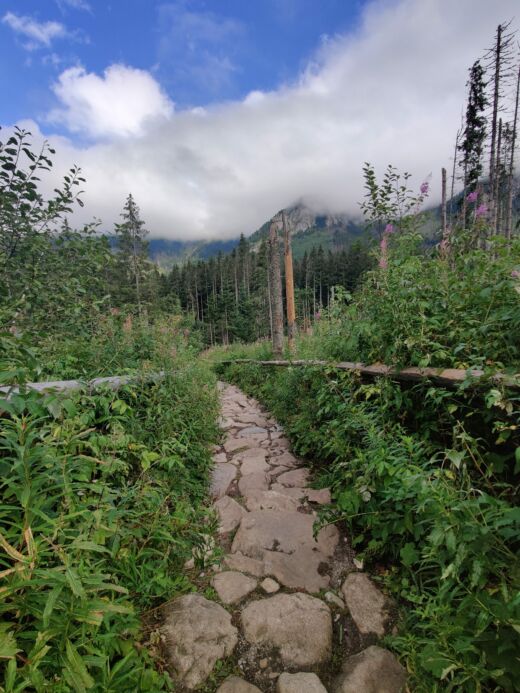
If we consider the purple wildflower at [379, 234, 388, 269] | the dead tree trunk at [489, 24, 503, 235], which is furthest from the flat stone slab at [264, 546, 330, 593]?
the dead tree trunk at [489, 24, 503, 235]

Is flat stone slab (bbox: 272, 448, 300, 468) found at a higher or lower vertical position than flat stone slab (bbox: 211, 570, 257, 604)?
lower

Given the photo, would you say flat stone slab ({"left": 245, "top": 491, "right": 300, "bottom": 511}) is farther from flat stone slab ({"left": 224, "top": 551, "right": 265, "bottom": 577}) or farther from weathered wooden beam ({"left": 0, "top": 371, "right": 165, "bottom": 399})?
weathered wooden beam ({"left": 0, "top": 371, "right": 165, "bottom": 399})

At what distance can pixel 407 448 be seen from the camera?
195cm

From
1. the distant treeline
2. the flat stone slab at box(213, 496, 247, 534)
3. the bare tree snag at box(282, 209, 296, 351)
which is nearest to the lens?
the flat stone slab at box(213, 496, 247, 534)

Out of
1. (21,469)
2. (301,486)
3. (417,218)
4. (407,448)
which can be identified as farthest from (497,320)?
(21,469)

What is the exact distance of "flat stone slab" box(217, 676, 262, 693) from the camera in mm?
1423

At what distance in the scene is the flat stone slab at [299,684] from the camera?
1425 millimetres

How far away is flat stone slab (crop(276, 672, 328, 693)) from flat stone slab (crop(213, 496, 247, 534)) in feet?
3.89

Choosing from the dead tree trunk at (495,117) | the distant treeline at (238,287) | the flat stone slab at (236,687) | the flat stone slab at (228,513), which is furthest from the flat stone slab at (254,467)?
the distant treeline at (238,287)

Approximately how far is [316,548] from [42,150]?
3.95m

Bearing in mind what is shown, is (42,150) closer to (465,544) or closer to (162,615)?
(162,615)

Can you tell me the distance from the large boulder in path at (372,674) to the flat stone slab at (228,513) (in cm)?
128

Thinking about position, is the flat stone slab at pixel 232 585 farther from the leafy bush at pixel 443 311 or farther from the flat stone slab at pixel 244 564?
the leafy bush at pixel 443 311

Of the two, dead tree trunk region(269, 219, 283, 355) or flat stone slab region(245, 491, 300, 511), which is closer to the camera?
Result: flat stone slab region(245, 491, 300, 511)
